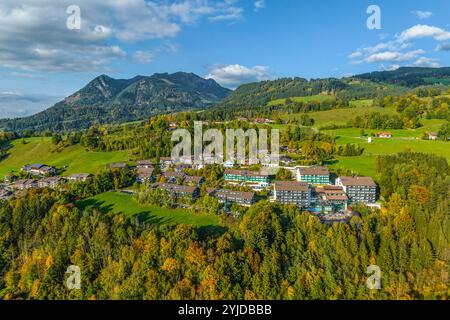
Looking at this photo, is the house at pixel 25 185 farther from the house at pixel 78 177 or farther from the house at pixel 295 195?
the house at pixel 295 195

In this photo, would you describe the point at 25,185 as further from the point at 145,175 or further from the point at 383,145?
the point at 383,145

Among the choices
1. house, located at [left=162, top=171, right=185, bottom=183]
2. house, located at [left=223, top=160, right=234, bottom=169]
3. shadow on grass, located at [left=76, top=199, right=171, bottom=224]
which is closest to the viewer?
shadow on grass, located at [left=76, top=199, right=171, bottom=224]

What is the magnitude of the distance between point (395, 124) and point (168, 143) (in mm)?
71667

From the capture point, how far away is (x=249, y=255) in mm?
38188

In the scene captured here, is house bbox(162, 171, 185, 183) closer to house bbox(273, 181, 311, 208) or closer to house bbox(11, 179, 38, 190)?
house bbox(273, 181, 311, 208)

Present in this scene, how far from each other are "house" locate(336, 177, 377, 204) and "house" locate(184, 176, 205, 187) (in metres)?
28.3

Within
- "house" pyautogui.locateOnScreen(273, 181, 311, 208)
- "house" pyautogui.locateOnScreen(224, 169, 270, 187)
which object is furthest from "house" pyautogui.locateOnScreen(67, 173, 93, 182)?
"house" pyautogui.locateOnScreen(273, 181, 311, 208)

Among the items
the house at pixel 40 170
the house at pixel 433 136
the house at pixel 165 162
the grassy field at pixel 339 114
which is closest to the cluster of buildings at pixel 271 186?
the house at pixel 165 162

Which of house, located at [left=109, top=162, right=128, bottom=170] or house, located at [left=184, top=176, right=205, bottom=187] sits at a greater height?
house, located at [left=109, top=162, right=128, bottom=170]

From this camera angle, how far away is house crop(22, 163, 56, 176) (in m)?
80.5

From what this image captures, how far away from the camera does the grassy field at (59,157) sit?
272 ft

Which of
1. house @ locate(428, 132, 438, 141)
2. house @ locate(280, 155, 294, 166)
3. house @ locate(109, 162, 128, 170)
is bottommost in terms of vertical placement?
house @ locate(109, 162, 128, 170)

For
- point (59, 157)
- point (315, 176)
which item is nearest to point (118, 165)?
point (59, 157)
